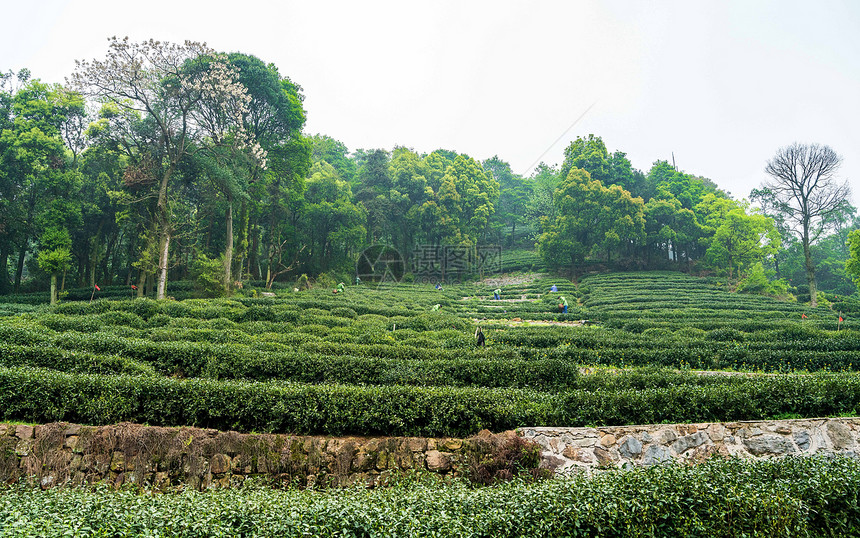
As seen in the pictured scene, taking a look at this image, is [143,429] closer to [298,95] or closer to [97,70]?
[97,70]

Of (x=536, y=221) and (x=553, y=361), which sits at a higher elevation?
(x=536, y=221)

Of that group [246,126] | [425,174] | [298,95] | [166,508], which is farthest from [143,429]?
[425,174]

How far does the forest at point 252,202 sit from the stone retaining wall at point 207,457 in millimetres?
15724

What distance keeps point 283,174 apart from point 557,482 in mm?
28983

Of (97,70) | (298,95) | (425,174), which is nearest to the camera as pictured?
(97,70)

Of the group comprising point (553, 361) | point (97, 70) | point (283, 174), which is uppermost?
point (97, 70)

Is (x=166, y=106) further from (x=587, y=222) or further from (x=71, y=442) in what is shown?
(x=587, y=222)

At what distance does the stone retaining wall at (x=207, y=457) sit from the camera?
6.46 metres

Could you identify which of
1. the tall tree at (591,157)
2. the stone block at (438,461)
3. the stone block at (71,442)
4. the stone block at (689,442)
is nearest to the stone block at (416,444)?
the stone block at (438,461)

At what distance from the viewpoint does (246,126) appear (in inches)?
1064

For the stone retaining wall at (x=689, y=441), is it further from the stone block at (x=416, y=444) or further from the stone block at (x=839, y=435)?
the stone block at (x=416, y=444)

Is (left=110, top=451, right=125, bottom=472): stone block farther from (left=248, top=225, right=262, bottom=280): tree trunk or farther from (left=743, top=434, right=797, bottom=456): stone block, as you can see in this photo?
(left=248, top=225, right=262, bottom=280): tree trunk

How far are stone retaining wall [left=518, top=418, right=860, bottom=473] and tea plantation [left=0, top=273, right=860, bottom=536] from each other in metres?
0.57

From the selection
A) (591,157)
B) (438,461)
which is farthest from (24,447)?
(591,157)
